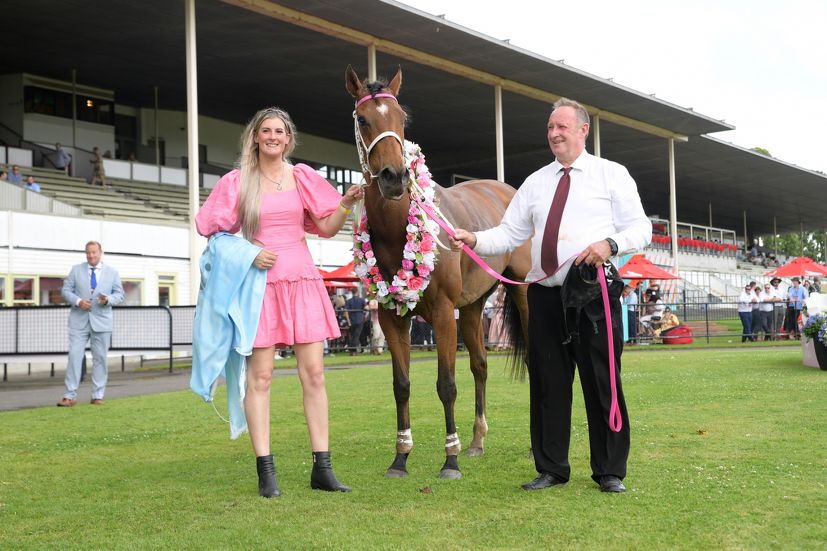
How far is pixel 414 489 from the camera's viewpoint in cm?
516

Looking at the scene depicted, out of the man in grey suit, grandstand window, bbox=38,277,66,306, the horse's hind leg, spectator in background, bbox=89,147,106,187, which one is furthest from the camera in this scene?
spectator in background, bbox=89,147,106,187

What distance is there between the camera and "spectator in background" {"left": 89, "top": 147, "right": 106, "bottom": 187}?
2952cm

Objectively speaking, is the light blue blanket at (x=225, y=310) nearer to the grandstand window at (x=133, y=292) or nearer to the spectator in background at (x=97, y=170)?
the grandstand window at (x=133, y=292)

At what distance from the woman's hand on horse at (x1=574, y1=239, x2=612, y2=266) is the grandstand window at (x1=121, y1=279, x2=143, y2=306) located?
2006 cm

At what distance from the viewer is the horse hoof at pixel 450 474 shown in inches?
216

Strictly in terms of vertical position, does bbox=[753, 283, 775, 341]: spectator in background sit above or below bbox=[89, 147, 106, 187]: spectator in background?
below

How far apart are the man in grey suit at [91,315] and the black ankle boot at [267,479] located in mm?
6949

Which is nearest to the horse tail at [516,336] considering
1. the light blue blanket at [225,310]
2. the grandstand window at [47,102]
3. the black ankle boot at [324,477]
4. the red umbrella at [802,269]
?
the black ankle boot at [324,477]

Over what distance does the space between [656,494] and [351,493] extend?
1.67 meters

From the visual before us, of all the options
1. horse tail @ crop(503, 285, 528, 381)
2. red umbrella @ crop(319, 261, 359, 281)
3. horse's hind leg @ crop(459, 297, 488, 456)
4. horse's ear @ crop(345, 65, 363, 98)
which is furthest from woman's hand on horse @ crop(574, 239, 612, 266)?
red umbrella @ crop(319, 261, 359, 281)

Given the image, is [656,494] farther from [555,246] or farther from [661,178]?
[661,178]

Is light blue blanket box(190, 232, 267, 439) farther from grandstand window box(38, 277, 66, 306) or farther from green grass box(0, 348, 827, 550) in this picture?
grandstand window box(38, 277, 66, 306)

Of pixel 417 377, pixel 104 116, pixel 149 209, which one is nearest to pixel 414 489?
pixel 417 377

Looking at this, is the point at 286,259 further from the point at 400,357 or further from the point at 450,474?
the point at 450,474
